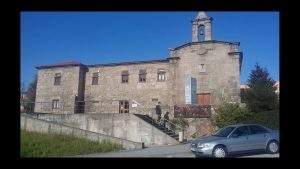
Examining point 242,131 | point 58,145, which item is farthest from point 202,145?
point 58,145

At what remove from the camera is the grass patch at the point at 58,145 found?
1443 cm

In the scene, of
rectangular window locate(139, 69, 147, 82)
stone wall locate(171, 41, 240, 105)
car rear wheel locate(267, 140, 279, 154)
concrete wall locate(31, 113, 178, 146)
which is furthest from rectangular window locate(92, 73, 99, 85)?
car rear wheel locate(267, 140, 279, 154)

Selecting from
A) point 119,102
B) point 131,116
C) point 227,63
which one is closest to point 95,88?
point 119,102

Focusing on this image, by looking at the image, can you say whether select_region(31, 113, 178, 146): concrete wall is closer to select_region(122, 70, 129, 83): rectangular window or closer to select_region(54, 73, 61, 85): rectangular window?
select_region(122, 70, 129, 83): rectangular window

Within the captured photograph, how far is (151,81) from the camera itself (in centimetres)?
2586

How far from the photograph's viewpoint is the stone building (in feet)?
78.2

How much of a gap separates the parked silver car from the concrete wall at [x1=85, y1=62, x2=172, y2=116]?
12.8m

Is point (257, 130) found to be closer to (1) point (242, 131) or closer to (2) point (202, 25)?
(1) point (242, 131)

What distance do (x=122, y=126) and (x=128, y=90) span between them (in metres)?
6.34
